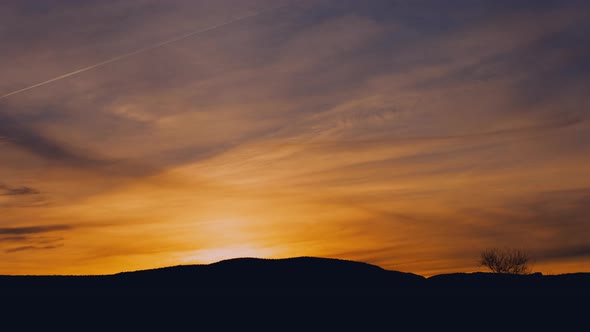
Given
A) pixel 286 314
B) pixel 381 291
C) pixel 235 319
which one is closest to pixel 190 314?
pixel 235 319

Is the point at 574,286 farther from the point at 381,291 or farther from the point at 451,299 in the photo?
the point at 381,291

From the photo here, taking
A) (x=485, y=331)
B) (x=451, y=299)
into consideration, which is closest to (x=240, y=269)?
(x=451, y=299)

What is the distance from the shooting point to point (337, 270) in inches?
2436

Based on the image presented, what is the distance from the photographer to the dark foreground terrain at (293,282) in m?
50.8

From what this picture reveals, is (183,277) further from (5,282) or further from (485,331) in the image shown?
(485,331)

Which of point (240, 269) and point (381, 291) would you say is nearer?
point (381, 291)

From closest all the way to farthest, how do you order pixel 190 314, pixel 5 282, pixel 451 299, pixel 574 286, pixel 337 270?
pixel 190 314 → pixel 5 282 → pixel 451 299 → pixel 574 286 → pixel 337 270

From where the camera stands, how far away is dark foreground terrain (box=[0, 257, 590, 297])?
5084 centimetres

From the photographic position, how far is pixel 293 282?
5731cm

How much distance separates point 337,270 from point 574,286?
764 inches

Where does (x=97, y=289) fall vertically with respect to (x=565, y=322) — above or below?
above

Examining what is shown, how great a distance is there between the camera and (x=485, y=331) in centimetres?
4619

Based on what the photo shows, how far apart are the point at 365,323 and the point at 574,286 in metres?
19.9

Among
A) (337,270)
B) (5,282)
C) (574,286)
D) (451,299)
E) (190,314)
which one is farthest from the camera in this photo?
(337,270)
